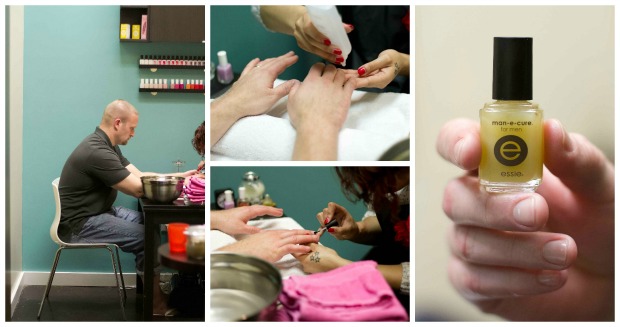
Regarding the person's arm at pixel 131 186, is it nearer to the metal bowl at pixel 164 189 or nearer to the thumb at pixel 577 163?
the metal bowl at pixel 164 189

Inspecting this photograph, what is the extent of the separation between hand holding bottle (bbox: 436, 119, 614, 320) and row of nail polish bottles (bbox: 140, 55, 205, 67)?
1940mm

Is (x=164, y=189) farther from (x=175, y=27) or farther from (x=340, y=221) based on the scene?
(x=340, y=221)

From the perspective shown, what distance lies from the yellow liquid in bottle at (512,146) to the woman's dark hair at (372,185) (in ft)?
0.81

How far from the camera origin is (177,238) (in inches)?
79.4

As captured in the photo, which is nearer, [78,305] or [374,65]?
[374,65]

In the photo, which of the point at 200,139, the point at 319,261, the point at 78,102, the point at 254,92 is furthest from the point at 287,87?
the point at 78,102

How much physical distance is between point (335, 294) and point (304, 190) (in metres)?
0.27

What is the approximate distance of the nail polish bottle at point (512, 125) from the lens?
171 centimetres

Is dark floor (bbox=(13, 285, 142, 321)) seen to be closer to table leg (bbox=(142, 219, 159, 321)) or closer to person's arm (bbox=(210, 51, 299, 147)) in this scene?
table leg (bbox=(142, 219, 159, 321))

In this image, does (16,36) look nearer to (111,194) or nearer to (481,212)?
(111,194)

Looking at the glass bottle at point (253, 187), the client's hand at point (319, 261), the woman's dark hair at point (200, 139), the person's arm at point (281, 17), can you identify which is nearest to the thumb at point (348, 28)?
the person's arm at point (281, 17)

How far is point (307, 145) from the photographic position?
1868mm

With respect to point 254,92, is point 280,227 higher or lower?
lower
